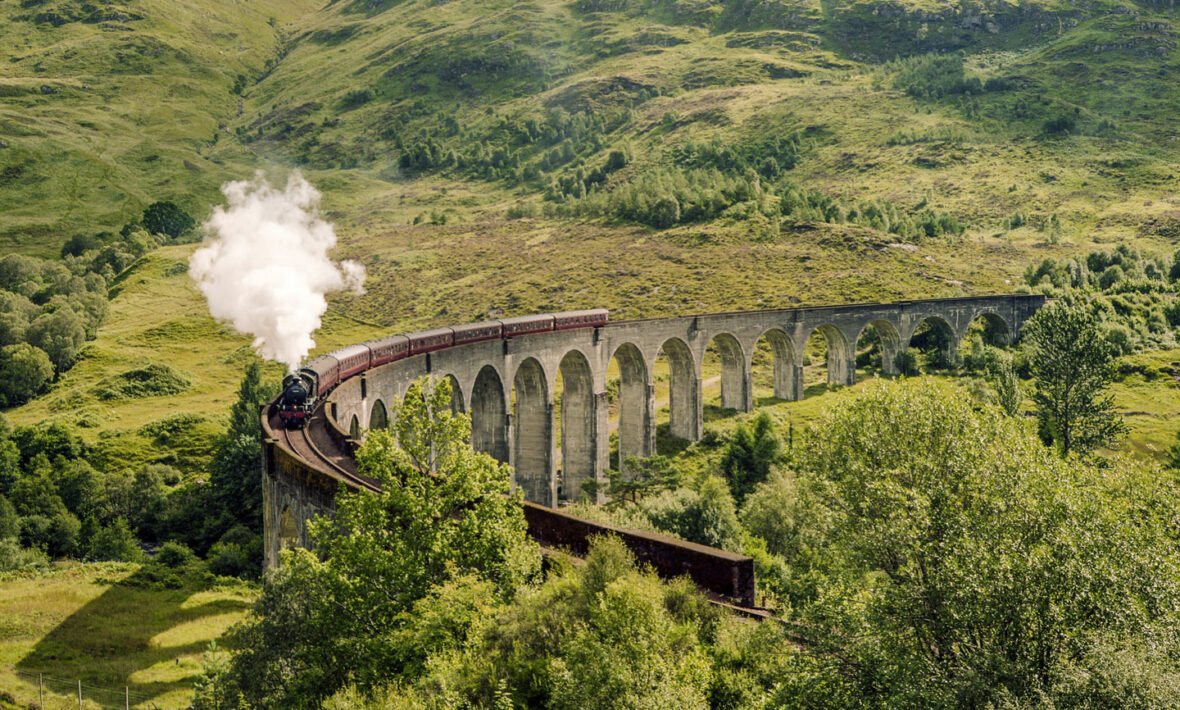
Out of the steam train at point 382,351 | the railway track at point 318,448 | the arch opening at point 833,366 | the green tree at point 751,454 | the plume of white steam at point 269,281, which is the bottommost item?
the green tree at point 751,454

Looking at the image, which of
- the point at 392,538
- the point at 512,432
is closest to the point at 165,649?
the point at 392,538

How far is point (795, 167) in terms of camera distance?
578 ft

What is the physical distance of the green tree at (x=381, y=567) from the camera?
19516mm

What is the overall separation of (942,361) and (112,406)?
275ft

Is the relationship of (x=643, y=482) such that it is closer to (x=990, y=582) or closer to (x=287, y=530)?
(x=287, y=530)

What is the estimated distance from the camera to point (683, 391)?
70375 mm

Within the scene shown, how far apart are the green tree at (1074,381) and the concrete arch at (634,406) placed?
2755cm

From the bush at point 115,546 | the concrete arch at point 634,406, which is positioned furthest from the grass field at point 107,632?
the concrete arch at point 634,406

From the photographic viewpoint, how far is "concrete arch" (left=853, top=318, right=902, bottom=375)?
85625 mm

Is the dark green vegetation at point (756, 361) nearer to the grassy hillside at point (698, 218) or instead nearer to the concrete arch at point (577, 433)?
the grassy hillside at point (698, 218)

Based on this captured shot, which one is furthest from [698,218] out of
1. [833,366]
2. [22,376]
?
[22,376]

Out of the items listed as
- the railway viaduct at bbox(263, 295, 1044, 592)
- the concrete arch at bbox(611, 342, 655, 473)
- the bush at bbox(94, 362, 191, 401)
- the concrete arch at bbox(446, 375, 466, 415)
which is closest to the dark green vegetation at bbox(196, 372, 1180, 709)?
the railway viaduct at bbox(263, 295, 1044, 592)

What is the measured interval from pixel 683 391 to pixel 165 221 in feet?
425

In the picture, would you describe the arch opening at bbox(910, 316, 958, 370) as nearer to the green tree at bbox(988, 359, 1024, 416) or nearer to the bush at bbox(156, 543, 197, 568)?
the green tree at bbox(988, 359, 1024, 416)
